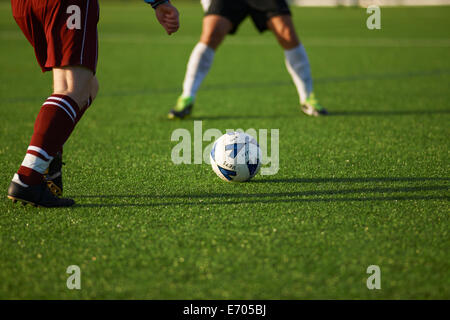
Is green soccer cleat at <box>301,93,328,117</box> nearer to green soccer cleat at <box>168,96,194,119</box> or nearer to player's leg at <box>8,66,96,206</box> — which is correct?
green soccer cleat at <box>168,96,194,119</box>

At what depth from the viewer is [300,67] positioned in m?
5.55

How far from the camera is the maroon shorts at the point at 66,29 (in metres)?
2.75

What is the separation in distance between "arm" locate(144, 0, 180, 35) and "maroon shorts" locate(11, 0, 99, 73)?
1.19 ft

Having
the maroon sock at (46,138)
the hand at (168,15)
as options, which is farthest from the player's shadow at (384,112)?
the maroon sock at (46,138)

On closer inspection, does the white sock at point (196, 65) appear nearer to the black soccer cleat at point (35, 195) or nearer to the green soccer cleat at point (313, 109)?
the green soccer cleat at point (313, 109)

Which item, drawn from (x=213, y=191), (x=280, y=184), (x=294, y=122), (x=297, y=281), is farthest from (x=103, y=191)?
(x=294, y=122)

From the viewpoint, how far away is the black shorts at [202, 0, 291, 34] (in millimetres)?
5320

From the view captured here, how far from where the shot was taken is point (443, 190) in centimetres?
322

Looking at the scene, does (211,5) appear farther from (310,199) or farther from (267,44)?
(267,44)

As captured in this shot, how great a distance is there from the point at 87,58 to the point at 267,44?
1144cm

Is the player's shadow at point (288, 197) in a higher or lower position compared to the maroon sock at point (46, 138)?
lower

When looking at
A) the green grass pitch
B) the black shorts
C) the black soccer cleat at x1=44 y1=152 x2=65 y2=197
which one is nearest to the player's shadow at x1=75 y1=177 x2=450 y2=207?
the green grass pitch

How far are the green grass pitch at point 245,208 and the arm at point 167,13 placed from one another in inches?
38.1

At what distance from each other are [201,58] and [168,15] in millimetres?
2486
